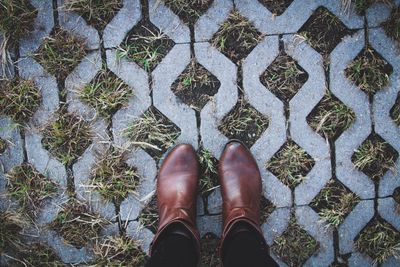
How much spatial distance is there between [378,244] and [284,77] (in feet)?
3.19

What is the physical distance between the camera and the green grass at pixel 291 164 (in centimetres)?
242

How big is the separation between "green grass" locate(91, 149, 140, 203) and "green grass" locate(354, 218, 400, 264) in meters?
1.18

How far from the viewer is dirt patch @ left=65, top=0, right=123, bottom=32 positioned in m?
2.38

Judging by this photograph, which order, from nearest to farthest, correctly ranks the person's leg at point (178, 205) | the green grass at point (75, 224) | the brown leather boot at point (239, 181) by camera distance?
the person's leg at point (178, 205) → the brown leather boot at point (239, 181) → the green grass at point (75, 224)

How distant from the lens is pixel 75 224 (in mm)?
2449

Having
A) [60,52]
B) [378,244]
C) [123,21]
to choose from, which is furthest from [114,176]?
[378,244]

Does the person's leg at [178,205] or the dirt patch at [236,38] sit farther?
the dirt patch at [236,38]

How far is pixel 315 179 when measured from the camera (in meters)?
2.44

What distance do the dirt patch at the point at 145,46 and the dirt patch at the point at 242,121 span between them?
45 centimetres

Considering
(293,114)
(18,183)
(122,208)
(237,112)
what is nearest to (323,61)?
(293,114)

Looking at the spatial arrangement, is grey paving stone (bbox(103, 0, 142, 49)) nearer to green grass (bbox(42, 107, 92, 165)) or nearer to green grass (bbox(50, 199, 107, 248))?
green grass (bbox(42, 107, 92, 165))

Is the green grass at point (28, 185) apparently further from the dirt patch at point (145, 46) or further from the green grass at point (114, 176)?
the dirt patch at point (145, 46)

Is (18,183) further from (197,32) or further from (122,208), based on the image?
(197,32)

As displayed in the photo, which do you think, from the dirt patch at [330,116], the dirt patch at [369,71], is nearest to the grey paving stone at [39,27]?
the dirt patch at [330,116]
